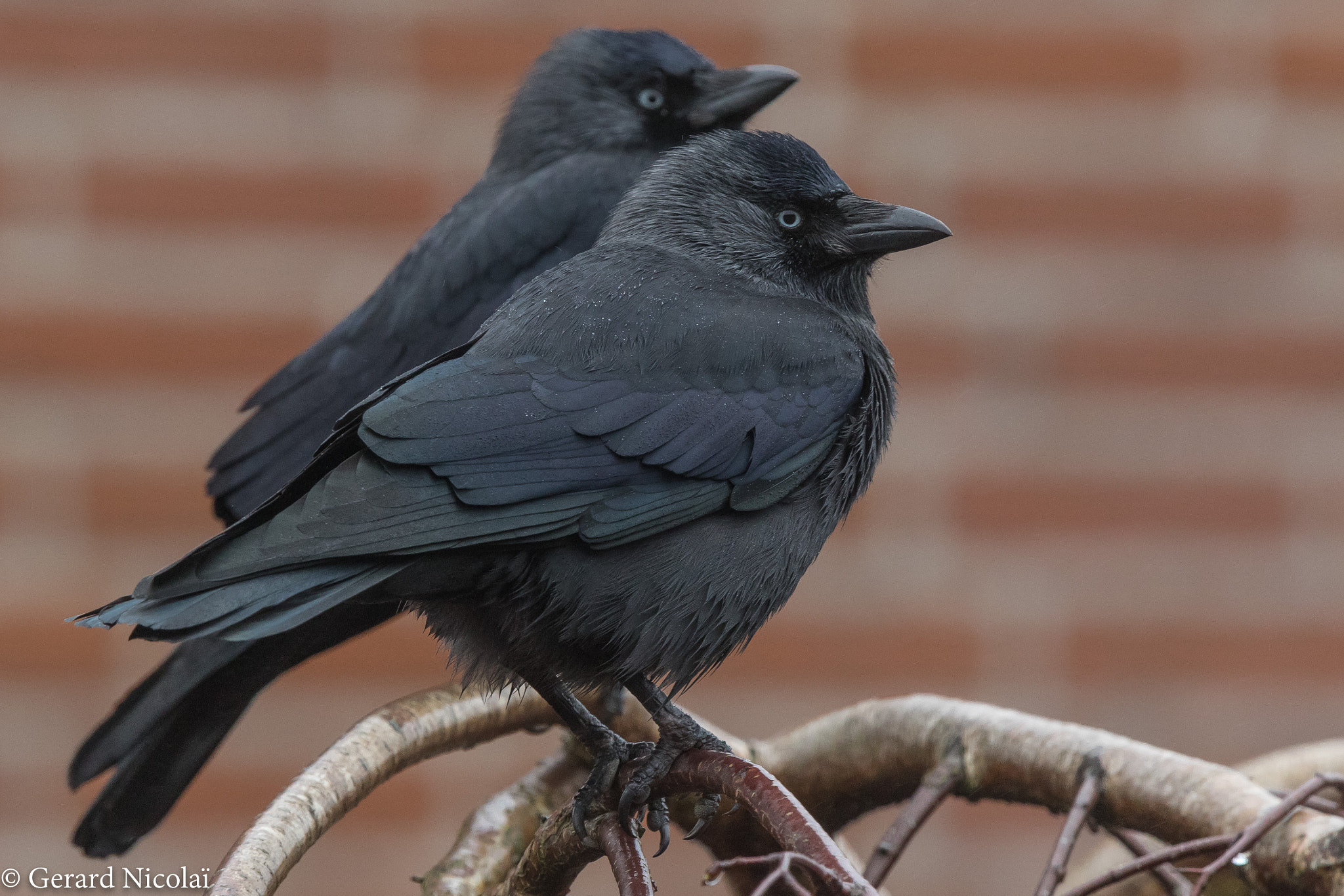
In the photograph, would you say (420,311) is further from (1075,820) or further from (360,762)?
(1075,820)

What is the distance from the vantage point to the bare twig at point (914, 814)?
195cm

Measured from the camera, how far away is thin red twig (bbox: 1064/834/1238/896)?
1.59m

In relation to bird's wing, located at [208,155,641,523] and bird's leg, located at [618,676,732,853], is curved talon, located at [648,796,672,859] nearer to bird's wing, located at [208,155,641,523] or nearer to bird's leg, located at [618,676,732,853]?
bird's leg, located at [618,676,732,853]

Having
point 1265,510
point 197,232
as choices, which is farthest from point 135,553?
point 1265,510

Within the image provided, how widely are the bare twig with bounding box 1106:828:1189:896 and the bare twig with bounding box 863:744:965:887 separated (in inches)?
7.9

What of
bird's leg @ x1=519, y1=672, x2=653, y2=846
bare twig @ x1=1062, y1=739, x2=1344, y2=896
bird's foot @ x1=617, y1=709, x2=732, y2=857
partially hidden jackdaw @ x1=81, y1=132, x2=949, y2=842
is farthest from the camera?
bare twig @ x1=1062, y1=739, x2=1344, y2=896

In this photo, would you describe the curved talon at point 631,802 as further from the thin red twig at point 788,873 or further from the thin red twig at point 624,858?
the thin red twig at point 788,873

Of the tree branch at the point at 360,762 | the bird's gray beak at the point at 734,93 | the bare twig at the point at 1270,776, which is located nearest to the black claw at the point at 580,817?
the tree branch at the point at 360,762

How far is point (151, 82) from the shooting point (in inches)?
149

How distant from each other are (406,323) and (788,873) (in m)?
1.35

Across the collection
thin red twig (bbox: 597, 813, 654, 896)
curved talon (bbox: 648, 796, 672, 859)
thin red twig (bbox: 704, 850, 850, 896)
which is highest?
curved talon (bbox: 648, 796, 672, 859)

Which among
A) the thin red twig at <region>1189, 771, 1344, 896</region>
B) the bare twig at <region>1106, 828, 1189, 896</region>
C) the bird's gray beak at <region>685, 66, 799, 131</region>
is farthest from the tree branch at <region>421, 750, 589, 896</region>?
the bird's gray beak at <region>685, 66, 799, 131</region>

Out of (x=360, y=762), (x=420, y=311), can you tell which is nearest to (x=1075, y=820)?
(x=360, y=762)

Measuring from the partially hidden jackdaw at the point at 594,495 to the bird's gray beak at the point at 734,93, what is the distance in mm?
664
